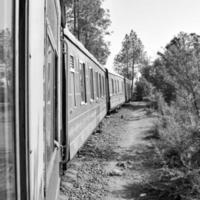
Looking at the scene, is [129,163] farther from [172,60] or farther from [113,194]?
[172,60]

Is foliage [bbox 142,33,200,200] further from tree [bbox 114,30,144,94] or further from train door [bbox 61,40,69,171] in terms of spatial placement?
tree [bbox 114,30,144,94]

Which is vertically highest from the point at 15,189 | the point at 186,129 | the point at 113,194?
the point at 15,189

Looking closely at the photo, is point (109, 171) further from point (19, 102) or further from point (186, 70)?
Answer: point (19, 102)

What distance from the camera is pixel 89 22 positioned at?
93.6 ft

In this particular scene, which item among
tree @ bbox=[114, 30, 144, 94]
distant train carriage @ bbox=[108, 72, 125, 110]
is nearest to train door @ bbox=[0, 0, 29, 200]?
distant train carriage @ bbox=[108, 72, 125, 110]

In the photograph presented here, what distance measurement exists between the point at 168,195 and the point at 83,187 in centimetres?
148

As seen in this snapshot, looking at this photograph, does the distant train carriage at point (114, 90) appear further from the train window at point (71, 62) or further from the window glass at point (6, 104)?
the window glass at point (6, 104)

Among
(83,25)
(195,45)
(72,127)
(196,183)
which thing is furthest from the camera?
(83,25)

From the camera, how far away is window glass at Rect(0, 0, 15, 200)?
3.22ft

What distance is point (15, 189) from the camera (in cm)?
108

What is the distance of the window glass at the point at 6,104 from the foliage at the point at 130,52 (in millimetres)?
55749

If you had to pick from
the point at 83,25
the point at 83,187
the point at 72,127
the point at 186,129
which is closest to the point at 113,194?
the point at 83,187

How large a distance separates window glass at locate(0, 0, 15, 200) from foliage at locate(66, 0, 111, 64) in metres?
27.2

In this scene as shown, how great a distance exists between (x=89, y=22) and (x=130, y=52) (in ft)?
93.7
